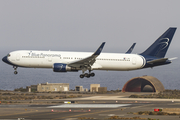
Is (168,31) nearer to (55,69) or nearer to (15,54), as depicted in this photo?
(55,69)

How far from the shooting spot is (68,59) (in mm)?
62750

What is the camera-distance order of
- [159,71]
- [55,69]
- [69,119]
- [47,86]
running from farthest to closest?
[159,71] → [47,86] → [55,69] → [69,119]

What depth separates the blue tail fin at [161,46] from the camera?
64062 millimetres

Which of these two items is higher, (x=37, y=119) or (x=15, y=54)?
(x=15, y=54)

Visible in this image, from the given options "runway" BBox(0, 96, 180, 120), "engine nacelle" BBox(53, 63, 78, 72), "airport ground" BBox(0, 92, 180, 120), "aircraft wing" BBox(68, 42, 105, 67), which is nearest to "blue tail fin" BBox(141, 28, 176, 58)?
"aircraft wing" BBox(68, 42, 105, 67)

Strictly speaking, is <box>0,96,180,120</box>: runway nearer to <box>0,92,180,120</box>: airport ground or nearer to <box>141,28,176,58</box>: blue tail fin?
<box>0,92,180,120</box>: airport ground

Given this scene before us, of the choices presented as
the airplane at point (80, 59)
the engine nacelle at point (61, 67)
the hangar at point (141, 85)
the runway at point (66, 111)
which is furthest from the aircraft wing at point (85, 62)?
the hangar at point (141, 85)

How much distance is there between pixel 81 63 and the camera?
61375 mm

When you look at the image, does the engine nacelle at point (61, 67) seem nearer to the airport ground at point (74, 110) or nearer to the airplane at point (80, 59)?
the airplane at point (80, 59)

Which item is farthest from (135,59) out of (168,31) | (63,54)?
(63,54)

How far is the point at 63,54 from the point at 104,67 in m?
8.15

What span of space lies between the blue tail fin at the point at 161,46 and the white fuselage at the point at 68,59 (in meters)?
2.39

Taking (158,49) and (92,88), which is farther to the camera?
(92,88)

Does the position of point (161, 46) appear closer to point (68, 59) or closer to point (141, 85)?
point (68, 59)
